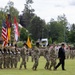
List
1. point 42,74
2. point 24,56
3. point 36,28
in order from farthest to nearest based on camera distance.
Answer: point 36,28 → point 24,56 → point 42,74

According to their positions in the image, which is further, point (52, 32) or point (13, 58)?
point (52, 32)

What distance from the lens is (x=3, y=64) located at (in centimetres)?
2583

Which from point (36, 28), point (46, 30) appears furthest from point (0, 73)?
point (46, 30)

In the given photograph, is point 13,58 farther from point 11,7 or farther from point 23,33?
point 11,7

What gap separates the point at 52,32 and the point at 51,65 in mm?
83934

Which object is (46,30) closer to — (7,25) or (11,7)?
(11,7)

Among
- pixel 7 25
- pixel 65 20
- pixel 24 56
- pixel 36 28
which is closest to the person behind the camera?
pixel 24 56

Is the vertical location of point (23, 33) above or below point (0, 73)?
above

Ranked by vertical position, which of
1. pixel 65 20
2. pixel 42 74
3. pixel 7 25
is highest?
pixel 65 20

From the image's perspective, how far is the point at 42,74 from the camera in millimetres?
21344

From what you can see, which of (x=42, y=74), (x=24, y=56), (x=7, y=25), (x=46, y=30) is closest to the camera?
(x=42, y=74)

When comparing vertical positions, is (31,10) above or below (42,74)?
above

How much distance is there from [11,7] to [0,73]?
88.8 m

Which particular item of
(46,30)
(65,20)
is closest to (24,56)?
(46,30)
